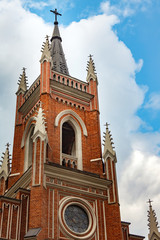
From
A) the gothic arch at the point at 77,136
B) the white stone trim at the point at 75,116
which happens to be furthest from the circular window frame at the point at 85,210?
the white stone trim at the point at 75,116

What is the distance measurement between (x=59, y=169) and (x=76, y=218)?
288 cm

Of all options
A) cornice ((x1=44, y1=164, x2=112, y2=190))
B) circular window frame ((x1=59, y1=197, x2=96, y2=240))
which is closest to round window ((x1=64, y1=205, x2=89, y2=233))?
circular window frame ((x1=59, y1=197, x2=96, y2=240))

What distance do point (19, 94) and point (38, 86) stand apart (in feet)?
13.1

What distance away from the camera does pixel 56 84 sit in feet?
88.6

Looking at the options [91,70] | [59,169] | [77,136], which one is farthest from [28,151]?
[91,70]

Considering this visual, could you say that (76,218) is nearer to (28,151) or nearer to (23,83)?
(28,151)

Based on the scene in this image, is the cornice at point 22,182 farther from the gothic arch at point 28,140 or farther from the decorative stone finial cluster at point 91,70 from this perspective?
the decorative stone finial cluster at point 91,70

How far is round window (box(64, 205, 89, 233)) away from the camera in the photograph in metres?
21.1

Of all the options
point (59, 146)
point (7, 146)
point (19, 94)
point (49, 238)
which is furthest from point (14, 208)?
point (19, 94)

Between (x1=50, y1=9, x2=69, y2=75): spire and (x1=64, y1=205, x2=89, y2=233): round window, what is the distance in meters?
12.3

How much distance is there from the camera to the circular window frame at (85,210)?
2050cm

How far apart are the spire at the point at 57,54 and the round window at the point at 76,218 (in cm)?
1228

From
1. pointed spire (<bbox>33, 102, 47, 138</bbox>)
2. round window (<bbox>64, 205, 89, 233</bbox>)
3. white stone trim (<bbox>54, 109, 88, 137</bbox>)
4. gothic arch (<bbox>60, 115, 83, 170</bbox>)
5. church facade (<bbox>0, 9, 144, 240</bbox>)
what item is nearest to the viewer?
church facade (<bbox>0, 9, 144, 240</bbox>)

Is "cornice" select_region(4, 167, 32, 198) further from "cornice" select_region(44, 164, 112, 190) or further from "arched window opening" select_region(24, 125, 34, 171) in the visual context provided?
"arched window opening" select_region(24, 125, 34, 171)
